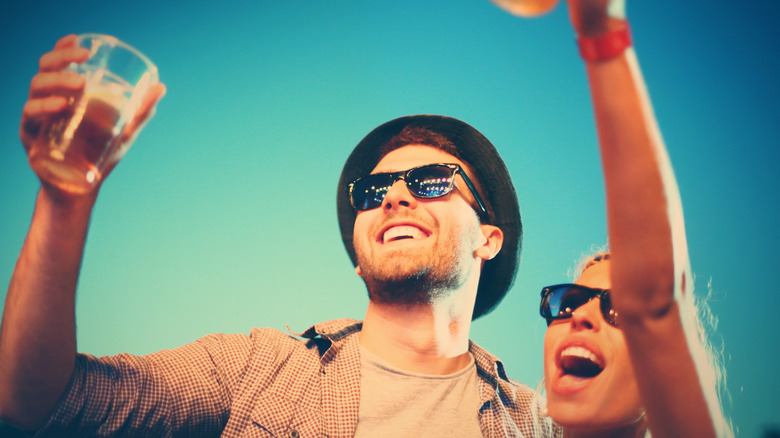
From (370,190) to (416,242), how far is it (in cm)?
60

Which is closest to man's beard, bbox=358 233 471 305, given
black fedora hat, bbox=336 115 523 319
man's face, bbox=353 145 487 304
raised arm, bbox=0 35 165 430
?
man's face, bbox=353 145 487 304

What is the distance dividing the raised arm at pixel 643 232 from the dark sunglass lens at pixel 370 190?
2.06m

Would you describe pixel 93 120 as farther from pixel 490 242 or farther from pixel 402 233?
pixel 490 242

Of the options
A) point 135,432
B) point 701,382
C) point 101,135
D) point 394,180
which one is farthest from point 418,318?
point 101,135

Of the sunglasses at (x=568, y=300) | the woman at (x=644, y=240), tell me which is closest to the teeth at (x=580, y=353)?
the sunglasses at (x=568, y=300)

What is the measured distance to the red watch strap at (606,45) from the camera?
92 centimetres

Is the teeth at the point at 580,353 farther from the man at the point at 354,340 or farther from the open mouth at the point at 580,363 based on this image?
the man at the point at 354,340

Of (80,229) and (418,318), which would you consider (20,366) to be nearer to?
(80,229)

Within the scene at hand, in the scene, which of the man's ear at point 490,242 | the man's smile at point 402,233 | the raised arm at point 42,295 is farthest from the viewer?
the man's ear at point 490,242

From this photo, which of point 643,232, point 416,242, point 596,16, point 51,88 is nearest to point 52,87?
point 51,88

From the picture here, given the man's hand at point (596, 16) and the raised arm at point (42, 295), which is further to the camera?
the raised arm at point (42, 295)

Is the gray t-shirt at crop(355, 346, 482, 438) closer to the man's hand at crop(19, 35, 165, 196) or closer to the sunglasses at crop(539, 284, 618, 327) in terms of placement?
the sunglasses at crop(539, 284, 618, 327)

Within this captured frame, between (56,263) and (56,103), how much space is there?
542 mm

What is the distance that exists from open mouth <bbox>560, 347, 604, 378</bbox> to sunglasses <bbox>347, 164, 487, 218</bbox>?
137 cm
